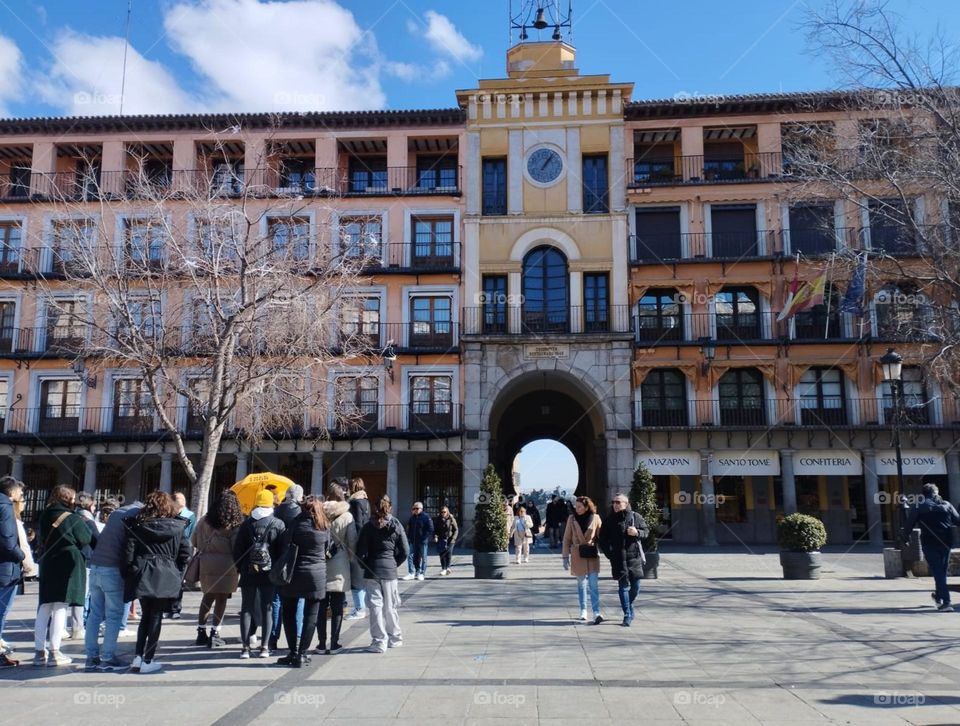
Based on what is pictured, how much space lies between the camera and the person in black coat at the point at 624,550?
10195mm

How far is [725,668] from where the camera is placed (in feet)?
25.5

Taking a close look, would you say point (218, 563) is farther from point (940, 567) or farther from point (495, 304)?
point (495, 304)

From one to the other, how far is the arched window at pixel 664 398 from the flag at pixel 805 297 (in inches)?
178

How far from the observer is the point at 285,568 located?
786 centimetres

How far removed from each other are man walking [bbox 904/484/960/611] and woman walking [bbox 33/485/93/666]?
37.8 ft

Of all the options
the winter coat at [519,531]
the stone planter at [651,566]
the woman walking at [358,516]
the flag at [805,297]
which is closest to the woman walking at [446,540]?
the winter coat at [519,531]

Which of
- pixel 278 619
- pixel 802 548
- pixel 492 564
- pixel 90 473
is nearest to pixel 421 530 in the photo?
pixel 492 564

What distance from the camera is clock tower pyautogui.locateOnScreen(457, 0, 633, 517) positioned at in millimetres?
26859

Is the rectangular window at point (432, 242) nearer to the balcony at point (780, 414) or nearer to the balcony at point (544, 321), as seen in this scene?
the balcony at point (544, 321)

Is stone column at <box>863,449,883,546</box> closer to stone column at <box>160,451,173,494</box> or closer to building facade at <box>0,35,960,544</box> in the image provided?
building facade at <box>0,35,960,544</box>

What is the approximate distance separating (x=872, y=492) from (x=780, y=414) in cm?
392

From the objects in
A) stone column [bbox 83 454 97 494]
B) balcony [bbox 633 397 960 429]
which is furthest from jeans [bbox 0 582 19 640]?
balcony [bbox 633 397 960 429]

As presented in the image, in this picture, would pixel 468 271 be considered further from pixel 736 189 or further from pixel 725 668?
pixel 725 668

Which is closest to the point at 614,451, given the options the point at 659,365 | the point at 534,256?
the point at 659,365
